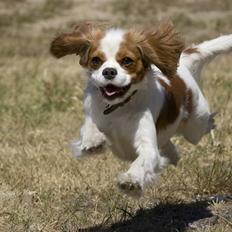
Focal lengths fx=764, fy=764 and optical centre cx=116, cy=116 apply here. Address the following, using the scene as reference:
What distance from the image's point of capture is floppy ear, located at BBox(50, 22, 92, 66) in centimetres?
480

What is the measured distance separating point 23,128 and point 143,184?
371 cm

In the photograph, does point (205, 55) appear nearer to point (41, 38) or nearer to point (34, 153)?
point (34, 153)

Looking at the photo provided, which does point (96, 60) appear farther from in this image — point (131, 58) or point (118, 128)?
point (118, 128)

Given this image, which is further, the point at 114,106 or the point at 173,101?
the point at 173,101

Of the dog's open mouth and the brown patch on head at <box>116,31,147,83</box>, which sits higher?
the brown patch on head at <box>116,31,147,83</box>

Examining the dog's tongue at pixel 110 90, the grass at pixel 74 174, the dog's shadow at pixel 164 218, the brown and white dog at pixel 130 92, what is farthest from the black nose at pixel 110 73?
the dog's shadow at pixel 164 218

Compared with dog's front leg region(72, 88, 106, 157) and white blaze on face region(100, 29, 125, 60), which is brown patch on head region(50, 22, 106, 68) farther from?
dog's front leg region(72, 88, 106, 157)

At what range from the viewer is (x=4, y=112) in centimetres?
853

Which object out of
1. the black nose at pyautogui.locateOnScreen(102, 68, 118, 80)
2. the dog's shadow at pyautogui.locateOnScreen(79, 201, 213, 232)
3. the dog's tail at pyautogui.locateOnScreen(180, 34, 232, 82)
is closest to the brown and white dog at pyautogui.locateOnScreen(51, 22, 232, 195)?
the black nose at pyautogui.locateOnScreen(102, 68, 118, 80)

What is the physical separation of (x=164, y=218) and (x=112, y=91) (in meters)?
1.07

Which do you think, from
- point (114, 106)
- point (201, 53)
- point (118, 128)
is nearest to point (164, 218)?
point (118, 128)

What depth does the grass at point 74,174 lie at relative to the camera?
498 cm

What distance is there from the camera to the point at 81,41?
483 cm

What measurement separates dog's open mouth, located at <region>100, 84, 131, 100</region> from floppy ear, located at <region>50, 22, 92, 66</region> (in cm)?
33
